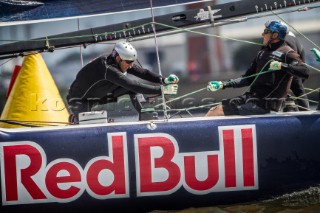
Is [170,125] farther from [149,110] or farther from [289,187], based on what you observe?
[289,187]

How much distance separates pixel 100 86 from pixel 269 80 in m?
1.30

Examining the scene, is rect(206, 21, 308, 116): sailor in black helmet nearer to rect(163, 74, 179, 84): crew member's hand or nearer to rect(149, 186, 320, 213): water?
rect(163, 74, 179, 84): crew member's hand

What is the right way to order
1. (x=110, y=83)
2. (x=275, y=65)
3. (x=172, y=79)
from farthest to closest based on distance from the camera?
(x=110, y=83) → (x=172, y=79) → (x=275, y=65)

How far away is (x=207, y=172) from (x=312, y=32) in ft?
16.3

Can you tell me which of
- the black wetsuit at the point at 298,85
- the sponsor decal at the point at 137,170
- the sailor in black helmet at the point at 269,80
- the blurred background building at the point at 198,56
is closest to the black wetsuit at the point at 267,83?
the sailor in black helmet at the point at 269,80

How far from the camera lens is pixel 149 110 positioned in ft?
18.4

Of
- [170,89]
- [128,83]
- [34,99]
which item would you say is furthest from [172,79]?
[34,99]

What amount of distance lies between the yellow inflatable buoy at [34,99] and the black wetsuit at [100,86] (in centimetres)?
22

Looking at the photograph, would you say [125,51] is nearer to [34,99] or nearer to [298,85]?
[34,99]

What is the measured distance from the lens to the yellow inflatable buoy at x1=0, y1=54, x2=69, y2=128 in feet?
20.1

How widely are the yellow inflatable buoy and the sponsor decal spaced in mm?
666

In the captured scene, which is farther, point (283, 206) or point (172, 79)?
point (172, 79)

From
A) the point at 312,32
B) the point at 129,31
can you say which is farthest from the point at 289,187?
the point at 312,32

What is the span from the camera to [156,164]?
5.29 m
